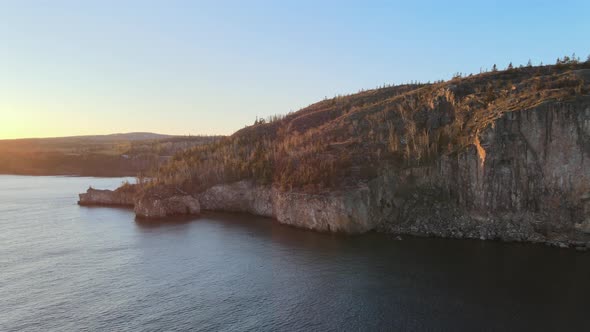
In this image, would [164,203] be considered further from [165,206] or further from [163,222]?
[163,222]

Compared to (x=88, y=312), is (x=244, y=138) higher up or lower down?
higher up

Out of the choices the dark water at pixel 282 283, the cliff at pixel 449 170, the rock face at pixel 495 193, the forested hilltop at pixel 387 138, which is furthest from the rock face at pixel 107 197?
the rock face at pixel 495 193

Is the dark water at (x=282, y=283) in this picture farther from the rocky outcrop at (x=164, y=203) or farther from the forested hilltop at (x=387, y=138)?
the rocky outcrop at (x=164, y=203)

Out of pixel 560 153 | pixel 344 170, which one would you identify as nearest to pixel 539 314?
pixel 560 153

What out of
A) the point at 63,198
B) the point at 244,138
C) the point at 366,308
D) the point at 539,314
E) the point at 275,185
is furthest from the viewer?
the point at 244,138

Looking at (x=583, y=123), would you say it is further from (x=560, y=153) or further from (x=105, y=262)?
(x=105, y=262)

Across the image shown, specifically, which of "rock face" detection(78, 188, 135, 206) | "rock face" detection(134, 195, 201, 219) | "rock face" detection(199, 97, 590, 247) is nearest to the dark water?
"rock face" detection(199, 97, 590, 247)

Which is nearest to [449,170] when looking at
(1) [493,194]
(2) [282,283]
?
(1) [493,194]
